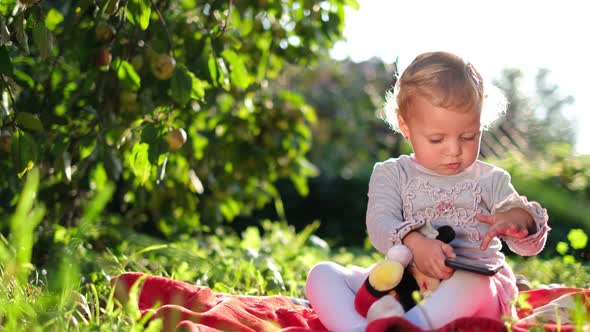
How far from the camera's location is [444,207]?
70.2 inches

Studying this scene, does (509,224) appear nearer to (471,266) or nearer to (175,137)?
(471,266)

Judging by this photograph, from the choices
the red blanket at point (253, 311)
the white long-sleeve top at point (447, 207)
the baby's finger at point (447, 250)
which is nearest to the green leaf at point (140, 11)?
the red blanket at point (253, 311)

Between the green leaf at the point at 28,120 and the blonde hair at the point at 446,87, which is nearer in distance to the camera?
the blonde hair at the point at 446,87

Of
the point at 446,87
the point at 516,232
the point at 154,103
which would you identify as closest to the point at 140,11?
the point at 154,103

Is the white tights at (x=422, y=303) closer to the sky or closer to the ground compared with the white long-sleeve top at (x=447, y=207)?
closer to the ground

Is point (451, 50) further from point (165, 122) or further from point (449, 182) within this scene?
point (165, 122)

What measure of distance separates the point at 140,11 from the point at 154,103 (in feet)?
2.40

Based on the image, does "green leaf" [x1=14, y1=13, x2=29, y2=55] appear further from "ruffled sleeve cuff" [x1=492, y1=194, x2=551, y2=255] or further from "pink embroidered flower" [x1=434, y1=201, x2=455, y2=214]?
"ruffled sleeve cuff" [x1=492, y1=194, x2=551, y2=255]

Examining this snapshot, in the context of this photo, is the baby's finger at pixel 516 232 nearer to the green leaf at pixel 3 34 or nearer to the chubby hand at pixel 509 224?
the chubby hand at pixel 509 224

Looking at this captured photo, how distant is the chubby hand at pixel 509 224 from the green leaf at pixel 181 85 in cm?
100

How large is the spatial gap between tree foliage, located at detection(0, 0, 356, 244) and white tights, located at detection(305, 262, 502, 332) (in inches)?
26.5

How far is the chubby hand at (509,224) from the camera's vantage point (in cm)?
162

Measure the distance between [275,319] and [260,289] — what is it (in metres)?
0.59

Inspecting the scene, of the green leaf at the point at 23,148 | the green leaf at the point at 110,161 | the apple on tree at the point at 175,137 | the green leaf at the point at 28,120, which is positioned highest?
the green leaf at the point at 28,120
